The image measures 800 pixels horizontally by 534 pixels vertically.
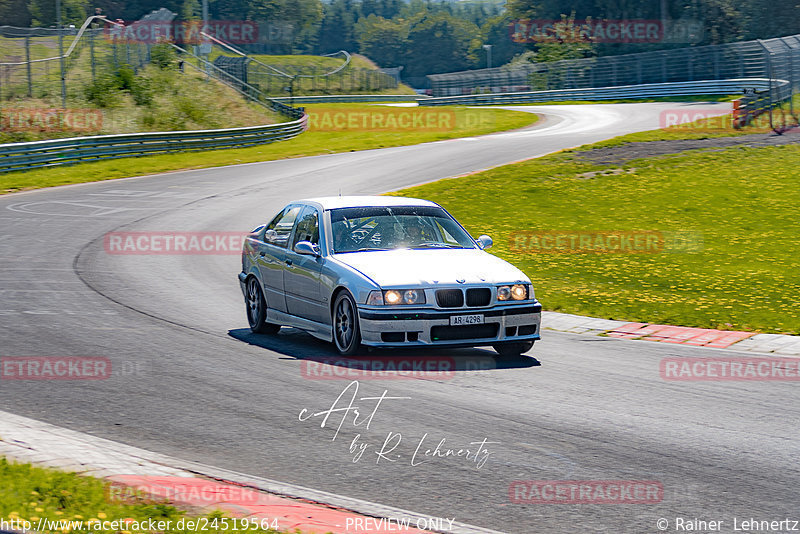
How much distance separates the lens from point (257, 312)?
11508 millimetres

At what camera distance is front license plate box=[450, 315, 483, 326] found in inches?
371

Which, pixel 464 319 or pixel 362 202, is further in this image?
pixel 362 202

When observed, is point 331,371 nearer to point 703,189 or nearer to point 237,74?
point 703,189

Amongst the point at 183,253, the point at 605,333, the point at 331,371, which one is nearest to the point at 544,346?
the point at 605,333

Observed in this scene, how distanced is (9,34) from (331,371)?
31.0 metres

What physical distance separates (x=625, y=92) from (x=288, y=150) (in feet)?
97.7

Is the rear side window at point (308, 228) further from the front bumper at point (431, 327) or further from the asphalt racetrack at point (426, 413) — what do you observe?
the front bumper at point (431, 327)

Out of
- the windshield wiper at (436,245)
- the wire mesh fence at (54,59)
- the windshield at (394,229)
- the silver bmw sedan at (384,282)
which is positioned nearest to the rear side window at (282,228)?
the silver bmw sedan at (384,282)

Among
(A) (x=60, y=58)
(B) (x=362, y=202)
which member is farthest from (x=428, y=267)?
(A) (x=60, y=58)

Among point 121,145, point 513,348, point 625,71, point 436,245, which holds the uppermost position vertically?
point 625,71

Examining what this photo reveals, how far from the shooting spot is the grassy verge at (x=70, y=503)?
16.1 feet

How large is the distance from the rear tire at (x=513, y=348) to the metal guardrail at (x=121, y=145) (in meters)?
26.1

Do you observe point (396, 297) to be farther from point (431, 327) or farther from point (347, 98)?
point (347, 98)

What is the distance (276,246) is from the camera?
1144 centimetres
